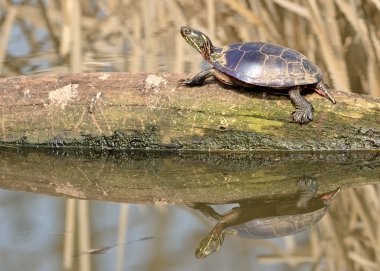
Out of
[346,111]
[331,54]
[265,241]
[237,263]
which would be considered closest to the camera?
[237,263]

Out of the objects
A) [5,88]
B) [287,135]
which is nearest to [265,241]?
[287,135]

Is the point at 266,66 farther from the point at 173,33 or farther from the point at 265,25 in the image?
the point at 173,33

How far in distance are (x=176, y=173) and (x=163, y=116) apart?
40cm

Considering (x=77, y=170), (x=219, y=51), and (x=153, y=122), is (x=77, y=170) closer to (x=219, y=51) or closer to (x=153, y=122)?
(x=153, y=122)

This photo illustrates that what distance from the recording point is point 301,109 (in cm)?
526

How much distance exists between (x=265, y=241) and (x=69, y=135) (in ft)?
5.97

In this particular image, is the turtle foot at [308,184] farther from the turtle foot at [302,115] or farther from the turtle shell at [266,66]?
the turtle shell at [266,66]

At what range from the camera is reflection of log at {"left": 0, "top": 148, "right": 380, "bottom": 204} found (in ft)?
16.6

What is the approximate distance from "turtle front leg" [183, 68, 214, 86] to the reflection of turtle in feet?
3.06

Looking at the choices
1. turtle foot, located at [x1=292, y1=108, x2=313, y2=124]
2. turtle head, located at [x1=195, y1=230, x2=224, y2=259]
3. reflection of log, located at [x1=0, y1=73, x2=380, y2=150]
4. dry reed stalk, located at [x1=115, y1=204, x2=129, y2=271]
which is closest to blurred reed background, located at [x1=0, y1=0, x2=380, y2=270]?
reflection of log, located at [x1=0, y1=73, x2=380, y2=150]

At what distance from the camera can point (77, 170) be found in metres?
5.42

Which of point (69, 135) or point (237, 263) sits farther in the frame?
point (69, 135)

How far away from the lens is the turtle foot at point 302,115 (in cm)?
525

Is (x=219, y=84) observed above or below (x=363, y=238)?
above
